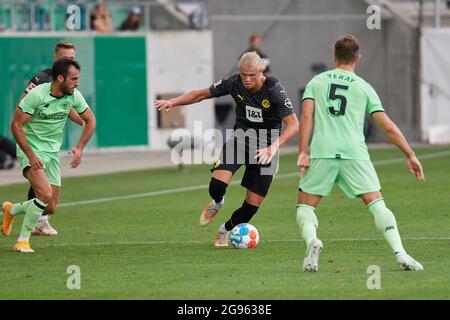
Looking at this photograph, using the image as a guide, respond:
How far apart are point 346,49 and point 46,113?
412cm

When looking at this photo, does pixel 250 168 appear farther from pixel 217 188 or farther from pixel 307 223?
pixel 307 223

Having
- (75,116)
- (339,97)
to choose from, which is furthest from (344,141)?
(75,116)

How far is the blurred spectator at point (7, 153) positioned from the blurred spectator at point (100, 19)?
5.18 m

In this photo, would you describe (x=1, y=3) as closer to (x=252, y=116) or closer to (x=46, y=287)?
(x=252, y=116)

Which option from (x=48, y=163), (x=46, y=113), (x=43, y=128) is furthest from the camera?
(x=48, y=163)

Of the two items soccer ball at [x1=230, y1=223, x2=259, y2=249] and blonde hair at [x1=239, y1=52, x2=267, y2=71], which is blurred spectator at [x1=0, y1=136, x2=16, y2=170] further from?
blonde hair at [x1=239, y1=52, x2=267, y2=71]

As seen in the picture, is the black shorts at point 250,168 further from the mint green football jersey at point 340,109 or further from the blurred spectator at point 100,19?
the blurred spectator at point 100,19

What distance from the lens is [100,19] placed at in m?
30.2

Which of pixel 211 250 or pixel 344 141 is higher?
pixel 344 141

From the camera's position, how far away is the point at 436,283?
413 inches

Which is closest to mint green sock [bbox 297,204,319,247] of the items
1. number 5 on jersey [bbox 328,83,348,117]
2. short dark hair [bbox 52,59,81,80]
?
number 5 on jersey [bbox 328,83,348,117]

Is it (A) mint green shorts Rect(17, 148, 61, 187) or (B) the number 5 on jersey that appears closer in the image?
(B) the number 5 on jersey

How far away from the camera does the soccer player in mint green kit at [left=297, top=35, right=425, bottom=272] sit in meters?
11.0

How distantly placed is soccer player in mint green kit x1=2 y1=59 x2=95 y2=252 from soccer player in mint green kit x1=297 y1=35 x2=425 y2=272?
10.9ft
